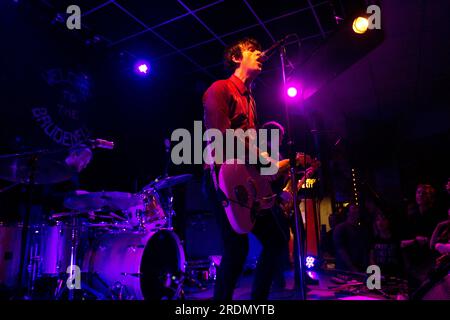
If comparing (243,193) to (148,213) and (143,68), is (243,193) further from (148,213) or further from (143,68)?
(143,68)

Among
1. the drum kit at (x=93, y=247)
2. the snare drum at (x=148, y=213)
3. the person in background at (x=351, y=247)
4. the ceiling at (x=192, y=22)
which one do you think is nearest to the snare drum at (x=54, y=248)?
the drum kit at (x=93, y=247)

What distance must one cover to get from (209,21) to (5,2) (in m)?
3.03

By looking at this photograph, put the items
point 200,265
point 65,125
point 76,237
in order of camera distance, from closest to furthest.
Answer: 1. point 76,237
2. point 65,125
3. point 200,265

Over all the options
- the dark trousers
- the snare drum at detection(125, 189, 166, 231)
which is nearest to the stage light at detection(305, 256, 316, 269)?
the snare drum at detection(125, 189, 166, 231)

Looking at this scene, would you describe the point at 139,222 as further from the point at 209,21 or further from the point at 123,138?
the point at 209,21

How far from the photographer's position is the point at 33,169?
9.87 ft

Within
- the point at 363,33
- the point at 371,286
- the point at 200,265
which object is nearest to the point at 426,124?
the point at 363,33

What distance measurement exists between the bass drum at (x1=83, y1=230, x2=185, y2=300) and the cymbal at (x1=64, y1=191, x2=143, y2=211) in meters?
0.52

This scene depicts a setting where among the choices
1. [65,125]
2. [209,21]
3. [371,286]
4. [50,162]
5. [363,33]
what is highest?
[209,21]

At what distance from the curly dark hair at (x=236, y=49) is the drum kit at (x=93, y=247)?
1722 mm

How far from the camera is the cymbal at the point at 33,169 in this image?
3061 mm

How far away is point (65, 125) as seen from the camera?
534 centimetres

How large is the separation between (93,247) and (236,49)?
294 cm

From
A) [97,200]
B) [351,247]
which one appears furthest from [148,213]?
[351,247]
